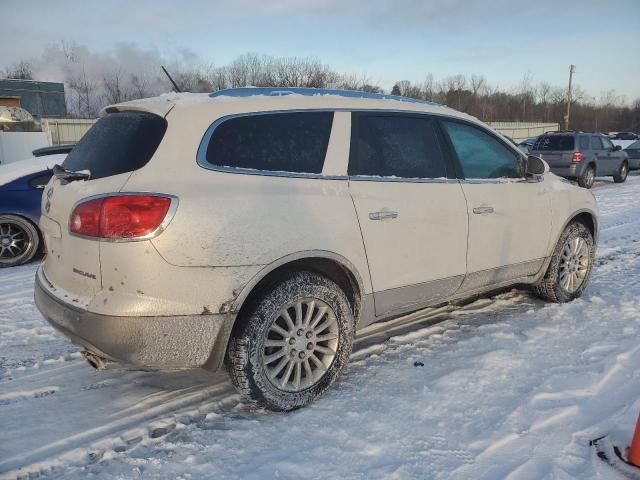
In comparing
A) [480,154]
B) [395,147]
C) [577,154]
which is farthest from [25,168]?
[577,154]

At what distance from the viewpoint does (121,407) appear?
3107 millimetres

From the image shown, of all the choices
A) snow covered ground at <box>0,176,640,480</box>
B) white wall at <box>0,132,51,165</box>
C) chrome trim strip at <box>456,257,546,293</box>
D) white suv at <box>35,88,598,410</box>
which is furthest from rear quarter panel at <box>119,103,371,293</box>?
white wall at <box>0,132,51,165</box>

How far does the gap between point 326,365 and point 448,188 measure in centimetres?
155

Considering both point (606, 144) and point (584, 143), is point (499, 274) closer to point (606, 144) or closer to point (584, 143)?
point (584, 143)

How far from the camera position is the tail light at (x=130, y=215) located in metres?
2.55

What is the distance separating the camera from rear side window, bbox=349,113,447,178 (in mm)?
3330

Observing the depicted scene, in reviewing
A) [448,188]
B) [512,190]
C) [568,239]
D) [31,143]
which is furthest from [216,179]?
[31,143]

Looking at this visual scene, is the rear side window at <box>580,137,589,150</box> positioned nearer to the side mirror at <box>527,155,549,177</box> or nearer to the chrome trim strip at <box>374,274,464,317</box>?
the side mirror at <box>527,155,549,177</box>

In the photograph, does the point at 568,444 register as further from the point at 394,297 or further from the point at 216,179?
the point at 216,179

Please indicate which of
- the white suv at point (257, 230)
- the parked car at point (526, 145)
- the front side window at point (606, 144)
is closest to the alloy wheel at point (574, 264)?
the white suv at point (257, 230)

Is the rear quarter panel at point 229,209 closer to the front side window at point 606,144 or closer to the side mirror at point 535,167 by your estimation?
the side mirror at point 535,167

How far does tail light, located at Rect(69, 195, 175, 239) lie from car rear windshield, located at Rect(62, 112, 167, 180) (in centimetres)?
22

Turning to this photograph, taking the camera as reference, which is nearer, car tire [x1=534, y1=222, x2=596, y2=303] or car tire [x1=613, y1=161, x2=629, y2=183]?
car tire [x1=534, y1=222, x2=596, y2=303]

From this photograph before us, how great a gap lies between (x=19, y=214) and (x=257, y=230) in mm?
5063
